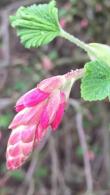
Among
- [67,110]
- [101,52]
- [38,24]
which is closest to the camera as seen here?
[101,52]

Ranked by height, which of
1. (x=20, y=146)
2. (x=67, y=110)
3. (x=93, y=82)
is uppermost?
(x=67, y=110)

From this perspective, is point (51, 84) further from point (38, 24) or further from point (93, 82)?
point (38, 24)

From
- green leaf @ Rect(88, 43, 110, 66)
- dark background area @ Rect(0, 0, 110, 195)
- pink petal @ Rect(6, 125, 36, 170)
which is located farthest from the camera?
dark background area @ Rect(0, 0, 110, 195)

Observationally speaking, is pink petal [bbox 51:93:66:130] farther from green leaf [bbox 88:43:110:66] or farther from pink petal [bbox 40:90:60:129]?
green leaf [bbox 88:43:110:66]

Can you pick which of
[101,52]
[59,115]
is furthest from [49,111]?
[101,52]

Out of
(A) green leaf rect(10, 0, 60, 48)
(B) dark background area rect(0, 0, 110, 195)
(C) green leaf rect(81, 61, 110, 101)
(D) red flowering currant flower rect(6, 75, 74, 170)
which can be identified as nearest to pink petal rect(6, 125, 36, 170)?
(D) red flowering currant flower rect(6, 75, 74, 170)

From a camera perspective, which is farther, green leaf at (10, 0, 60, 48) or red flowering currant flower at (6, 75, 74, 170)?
green leaf at (10, 0, 60, 48)

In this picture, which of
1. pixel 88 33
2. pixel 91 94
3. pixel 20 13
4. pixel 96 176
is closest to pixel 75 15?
pixel 88 33

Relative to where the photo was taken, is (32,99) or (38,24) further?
(38,24)

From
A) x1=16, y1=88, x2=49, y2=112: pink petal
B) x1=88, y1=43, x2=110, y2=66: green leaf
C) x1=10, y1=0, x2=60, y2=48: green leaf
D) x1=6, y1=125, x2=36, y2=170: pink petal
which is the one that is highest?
x1=10, y1=0, x2=60, y2=48: green leaf
